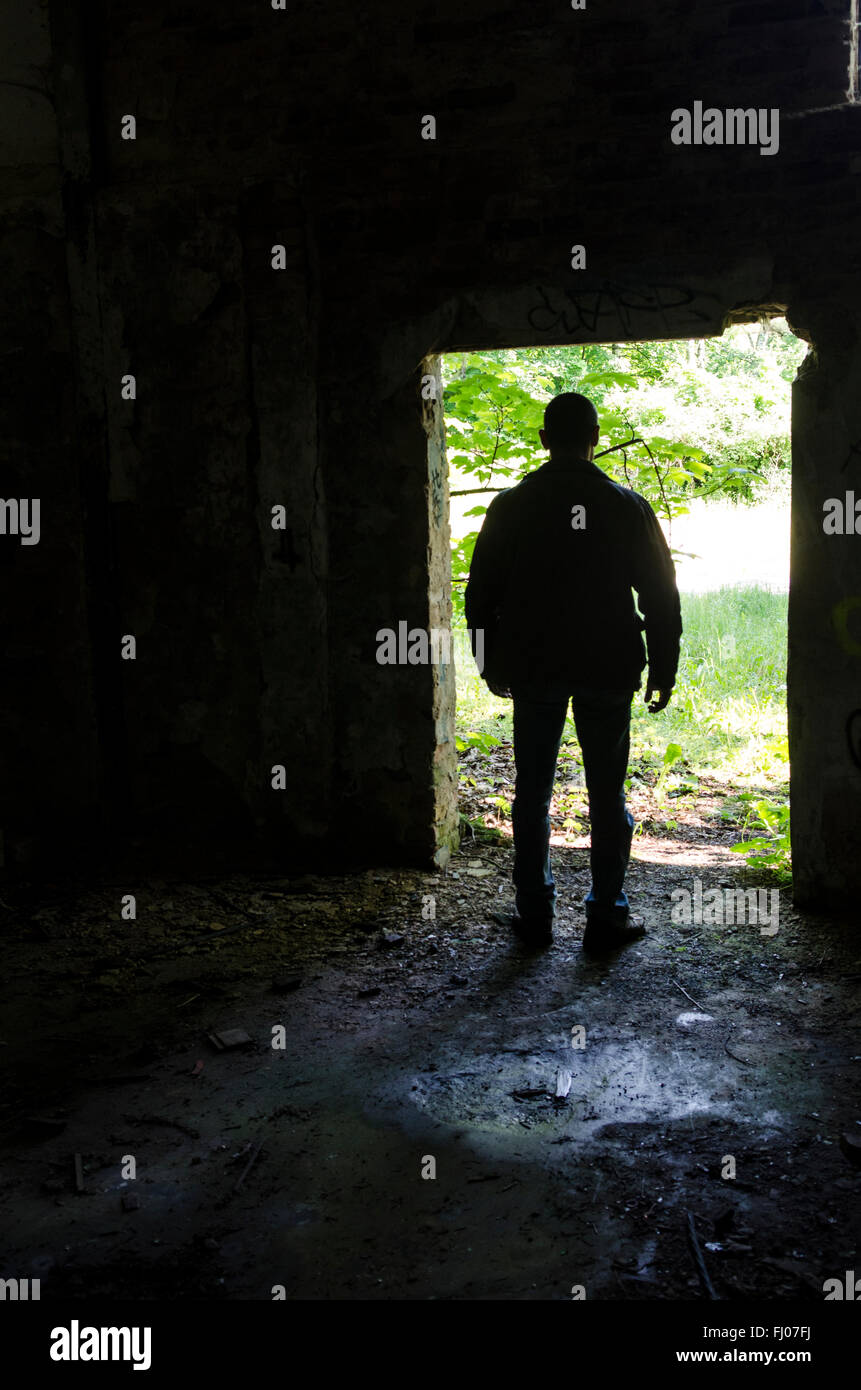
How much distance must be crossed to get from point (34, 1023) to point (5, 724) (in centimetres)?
201

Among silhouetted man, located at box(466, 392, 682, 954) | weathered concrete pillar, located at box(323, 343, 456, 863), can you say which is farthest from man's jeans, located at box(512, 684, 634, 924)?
weathered concrete pillar, located at box(323, 343, 456, 863)

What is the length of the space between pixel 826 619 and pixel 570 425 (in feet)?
4.27

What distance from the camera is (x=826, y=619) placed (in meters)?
4.04

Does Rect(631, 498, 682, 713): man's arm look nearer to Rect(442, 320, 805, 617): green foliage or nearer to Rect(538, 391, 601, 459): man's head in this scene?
Rect(538, 391, 601, 459): man's head

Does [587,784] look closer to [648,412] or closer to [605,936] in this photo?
[605,936]

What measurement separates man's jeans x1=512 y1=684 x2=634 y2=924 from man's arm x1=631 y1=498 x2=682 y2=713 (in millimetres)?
169

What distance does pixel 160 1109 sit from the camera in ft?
9.34

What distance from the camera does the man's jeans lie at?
377cm

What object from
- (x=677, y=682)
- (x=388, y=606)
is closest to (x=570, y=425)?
(x=388, y=606)

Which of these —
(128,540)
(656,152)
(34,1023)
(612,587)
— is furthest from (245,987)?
(656,152)

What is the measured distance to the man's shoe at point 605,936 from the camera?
12.8 ft

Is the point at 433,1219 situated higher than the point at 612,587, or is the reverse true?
the point at 612,587

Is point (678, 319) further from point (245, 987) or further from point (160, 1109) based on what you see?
point (160, 1109)

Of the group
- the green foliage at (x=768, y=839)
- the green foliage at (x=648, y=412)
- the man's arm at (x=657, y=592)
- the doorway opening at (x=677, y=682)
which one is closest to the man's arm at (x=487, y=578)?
the doorway opening at (x=677, y=682)
